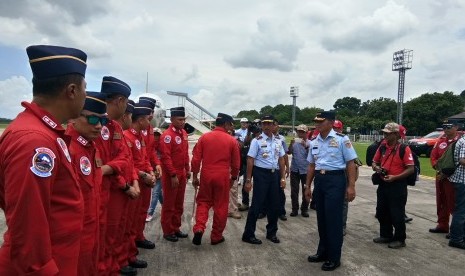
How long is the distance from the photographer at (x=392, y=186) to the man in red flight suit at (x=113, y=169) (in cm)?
416

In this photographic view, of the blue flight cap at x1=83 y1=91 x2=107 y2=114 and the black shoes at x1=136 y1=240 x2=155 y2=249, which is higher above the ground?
the blue flight cap at x1=83 y1=91 x2=107 y2=114

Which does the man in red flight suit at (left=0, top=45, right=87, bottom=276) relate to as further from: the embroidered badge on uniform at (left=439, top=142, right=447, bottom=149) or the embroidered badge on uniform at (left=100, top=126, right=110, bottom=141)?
the embroidered badge on uniform at (left=439, top=142, right=447, bottom=149)

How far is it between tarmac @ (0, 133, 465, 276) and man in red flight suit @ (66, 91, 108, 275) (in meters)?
1.95

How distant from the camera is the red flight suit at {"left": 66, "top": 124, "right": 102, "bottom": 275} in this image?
109 inches

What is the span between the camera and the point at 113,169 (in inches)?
154

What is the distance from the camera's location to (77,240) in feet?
7.00

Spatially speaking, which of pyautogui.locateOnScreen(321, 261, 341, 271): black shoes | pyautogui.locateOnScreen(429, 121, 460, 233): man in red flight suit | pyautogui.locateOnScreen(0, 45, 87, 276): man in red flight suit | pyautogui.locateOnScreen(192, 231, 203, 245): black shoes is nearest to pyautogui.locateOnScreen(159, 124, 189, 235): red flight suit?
pyautogui.locateOnScreen(192, 231, 203, 245): black shoes

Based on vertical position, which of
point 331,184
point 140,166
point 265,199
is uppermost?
point 140,166

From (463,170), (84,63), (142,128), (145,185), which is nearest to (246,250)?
(145,185)

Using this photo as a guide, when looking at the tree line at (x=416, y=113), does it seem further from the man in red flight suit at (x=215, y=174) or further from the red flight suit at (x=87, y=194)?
the red flight suit at (x=87, y=194)

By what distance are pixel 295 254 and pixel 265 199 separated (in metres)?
1.12

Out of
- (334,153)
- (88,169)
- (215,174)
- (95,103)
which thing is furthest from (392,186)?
(88,169)

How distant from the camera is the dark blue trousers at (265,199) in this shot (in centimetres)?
622

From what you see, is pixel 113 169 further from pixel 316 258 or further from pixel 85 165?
pixel 316 258
